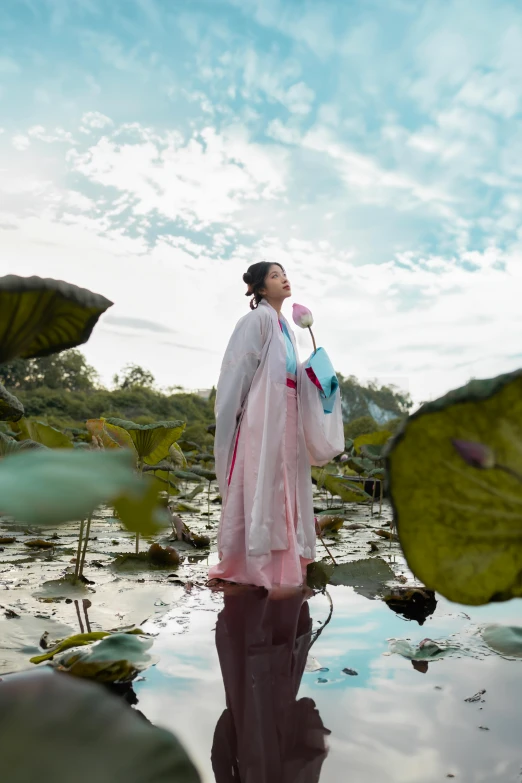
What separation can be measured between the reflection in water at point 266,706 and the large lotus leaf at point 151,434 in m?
0.98

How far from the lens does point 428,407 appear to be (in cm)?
33

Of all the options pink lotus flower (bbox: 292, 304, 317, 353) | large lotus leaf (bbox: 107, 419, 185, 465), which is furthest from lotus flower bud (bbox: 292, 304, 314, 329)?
large lotus leaf (bbox: 107, 419, 185, 465)

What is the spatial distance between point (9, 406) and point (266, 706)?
0.69 m

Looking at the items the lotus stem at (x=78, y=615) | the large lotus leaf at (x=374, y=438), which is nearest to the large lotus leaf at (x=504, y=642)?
the lotus stem at (x=78, y=615)

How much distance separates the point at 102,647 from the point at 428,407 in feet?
3.25

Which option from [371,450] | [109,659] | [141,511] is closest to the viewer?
[141,511]

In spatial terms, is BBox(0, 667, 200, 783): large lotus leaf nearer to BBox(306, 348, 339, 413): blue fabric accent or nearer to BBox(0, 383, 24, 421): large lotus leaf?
BBox(0, 383, 24, 421): large lotus leaf

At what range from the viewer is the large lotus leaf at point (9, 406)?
91cm

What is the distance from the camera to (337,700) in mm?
1121

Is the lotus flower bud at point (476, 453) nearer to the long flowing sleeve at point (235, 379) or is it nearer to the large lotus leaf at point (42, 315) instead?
the large lotus leaf at point (42, 315)

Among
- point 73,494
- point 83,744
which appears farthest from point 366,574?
point 73,494

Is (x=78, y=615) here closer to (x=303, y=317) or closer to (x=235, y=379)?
(x=235, y=379)

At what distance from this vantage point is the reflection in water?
2.89 ft

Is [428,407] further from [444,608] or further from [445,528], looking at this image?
[444,608]
